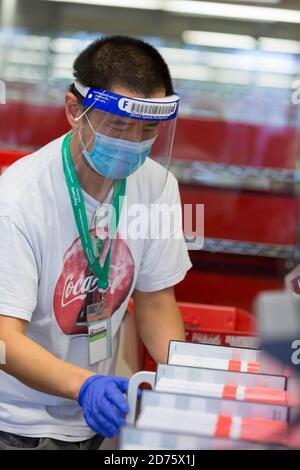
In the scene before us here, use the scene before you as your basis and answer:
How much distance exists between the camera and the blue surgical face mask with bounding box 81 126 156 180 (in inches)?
74.4

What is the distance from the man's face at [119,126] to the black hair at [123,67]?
0.06 feet

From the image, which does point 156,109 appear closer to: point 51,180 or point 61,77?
point 51,180

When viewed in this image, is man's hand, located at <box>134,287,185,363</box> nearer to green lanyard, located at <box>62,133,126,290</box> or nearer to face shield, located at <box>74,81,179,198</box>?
green lanyard, located at <box>62,133,126,290</box>

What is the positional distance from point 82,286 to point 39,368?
0.28 m

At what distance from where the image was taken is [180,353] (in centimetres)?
159

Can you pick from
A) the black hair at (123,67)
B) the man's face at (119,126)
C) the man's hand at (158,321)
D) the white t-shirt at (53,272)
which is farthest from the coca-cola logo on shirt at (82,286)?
the black hair at (123,67)

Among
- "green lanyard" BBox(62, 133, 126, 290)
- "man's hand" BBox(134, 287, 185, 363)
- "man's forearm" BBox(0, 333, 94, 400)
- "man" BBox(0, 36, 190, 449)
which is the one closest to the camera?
"man's forearm" BBox(0, 333, 94, 400)

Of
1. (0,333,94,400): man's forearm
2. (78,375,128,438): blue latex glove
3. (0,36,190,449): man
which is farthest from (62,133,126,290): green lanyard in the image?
(78,375,128,438): blue latex glove

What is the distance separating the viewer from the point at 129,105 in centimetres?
181

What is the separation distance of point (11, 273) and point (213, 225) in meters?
2.39

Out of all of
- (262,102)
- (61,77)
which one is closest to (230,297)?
(262,102)

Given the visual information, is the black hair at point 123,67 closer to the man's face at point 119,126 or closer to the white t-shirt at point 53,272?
the man's face at point 119,126

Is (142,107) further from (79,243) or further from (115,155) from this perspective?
(79,243)

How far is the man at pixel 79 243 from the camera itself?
180 centimetres
